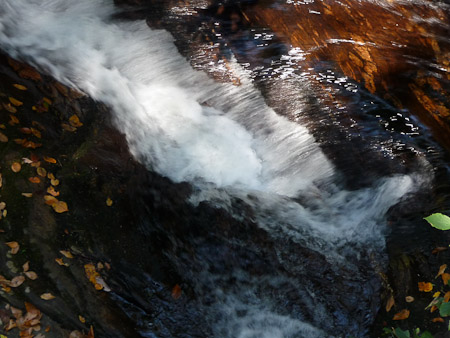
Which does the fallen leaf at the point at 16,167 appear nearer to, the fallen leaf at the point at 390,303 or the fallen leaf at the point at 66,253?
the fallen leaf at the point at 66,253

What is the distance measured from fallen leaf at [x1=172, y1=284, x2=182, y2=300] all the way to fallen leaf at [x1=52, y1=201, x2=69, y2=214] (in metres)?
1.10

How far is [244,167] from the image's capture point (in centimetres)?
375

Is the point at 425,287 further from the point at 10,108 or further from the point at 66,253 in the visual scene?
the point at 10,108

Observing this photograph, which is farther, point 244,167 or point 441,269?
point 441,269

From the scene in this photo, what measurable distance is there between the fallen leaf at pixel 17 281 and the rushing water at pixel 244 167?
1.30 metres

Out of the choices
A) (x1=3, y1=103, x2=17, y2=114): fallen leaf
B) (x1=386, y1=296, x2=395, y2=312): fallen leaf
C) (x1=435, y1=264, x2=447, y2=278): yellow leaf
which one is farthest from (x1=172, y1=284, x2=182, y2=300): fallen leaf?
(x1=435, y1=264, x2=447, y2=278): yellow leaf

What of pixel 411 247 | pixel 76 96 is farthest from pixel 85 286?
pixel 411 247

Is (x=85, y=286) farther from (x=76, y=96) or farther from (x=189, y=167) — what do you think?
(x=76, y=96)

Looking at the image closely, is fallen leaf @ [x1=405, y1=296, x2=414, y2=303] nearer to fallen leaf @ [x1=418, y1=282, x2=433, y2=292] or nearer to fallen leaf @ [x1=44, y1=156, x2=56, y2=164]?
fallen leaf @ [x1=418, y1=282, x2=433, y2=292]

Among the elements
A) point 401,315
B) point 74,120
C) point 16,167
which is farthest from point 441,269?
point 16,167

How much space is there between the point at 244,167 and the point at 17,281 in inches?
78.6

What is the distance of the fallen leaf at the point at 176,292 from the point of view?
3.63 metres

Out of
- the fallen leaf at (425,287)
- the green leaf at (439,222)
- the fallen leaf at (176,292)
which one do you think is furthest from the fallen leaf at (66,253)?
the fallen leaf at (425,287)

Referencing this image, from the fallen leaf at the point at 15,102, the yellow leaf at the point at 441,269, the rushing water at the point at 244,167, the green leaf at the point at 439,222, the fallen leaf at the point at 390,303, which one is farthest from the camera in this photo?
the yellow leaf at the point at 441,269
